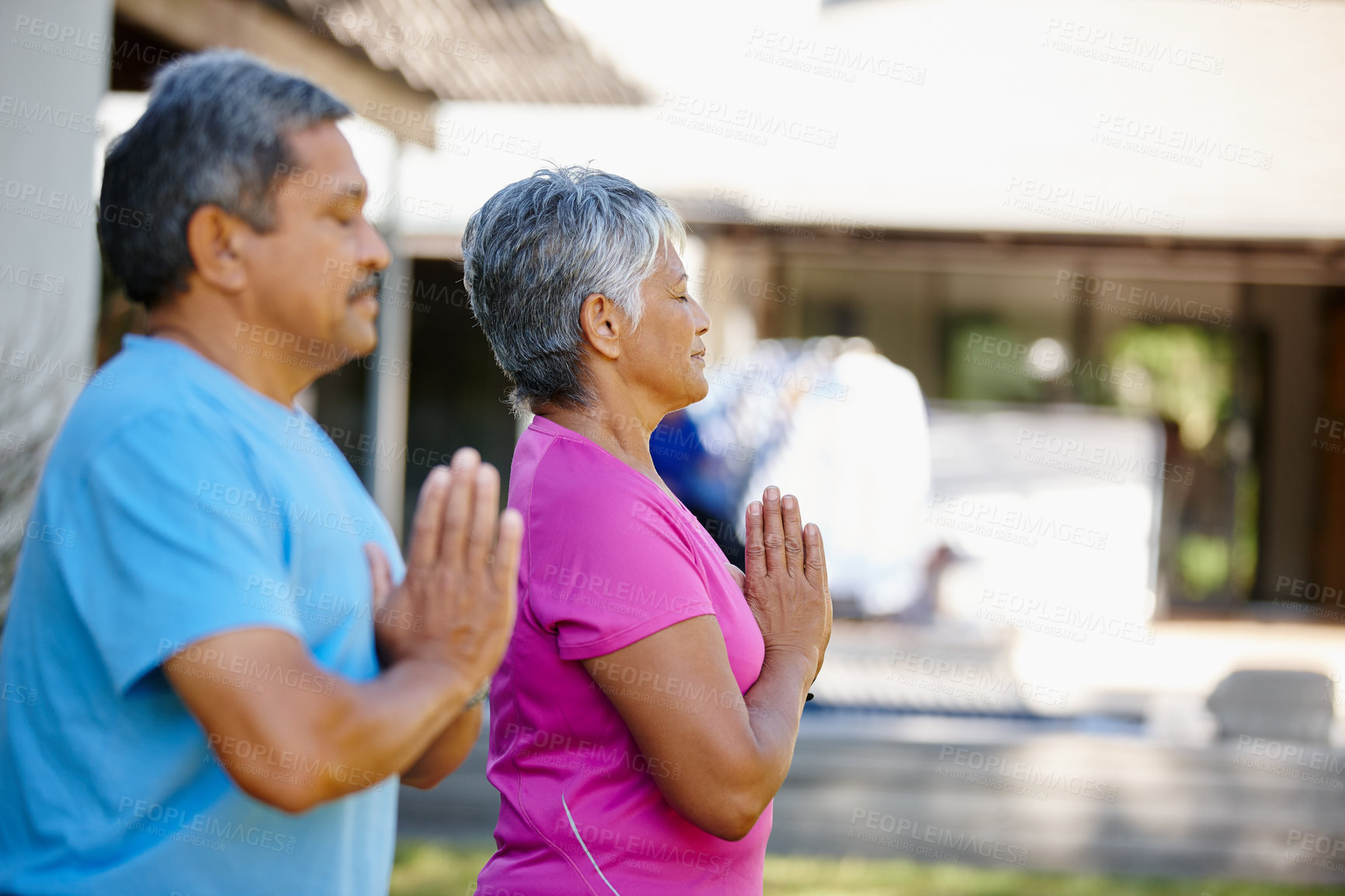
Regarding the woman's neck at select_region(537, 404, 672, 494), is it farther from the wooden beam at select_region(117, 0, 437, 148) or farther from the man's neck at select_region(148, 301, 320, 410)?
the wooden beam at select_region(117, 0, 437, 148)

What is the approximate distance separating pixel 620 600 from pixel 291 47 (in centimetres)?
494

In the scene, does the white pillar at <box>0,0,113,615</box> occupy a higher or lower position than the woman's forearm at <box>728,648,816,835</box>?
higher

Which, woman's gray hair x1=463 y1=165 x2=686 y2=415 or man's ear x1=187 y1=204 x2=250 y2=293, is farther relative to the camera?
woman's gray hair x1=463 y1=165 x2=686 y2=415

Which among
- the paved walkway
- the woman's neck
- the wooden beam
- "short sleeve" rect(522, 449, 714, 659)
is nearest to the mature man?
"short sleeve" rect(522, 449, 714, 659)

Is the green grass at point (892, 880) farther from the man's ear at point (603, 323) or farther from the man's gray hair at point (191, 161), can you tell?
the man's gray hair at point (191, 161)

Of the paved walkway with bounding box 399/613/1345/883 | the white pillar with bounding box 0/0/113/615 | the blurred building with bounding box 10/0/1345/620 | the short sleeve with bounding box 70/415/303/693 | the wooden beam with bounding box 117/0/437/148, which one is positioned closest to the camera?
the short sleeve with bounding box 70/415/303/693

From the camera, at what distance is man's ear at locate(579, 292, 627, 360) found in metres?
1.79

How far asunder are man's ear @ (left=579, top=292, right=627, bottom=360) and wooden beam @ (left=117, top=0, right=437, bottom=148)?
2.88m

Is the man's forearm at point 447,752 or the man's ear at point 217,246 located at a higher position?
the man's ear at point 217,246

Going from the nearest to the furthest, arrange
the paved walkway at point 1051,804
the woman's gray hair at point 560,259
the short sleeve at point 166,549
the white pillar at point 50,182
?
the short sleeve at point 166,549 < the woman's gray hair at point 560,259 < the white pillar at point 50,182 < the paved walkway at point 1051,804

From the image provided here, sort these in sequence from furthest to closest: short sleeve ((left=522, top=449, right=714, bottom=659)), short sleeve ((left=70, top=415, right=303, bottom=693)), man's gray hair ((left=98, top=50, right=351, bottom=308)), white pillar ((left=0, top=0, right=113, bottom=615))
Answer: white pillar ((left=0, top=0, right=113, bottom=615)), short sleeve ((left=522, top=449, right=714, bottom=659)), man's gray hair ((left=98, top=50, right=351, bottom=308)), short sleeve ((left=70, top=415, right=303, bottom=693))

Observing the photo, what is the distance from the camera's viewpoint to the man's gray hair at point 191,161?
1.26m

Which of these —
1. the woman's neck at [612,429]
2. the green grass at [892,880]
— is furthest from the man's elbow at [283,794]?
the green grass at [892,880]

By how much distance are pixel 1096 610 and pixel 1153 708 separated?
208 cm
